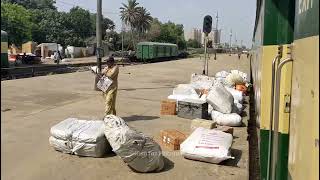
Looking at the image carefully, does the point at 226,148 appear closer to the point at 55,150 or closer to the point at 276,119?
the point at 55,150

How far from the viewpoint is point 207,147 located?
23.5ft

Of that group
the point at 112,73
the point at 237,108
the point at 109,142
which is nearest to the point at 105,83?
the point at 112,73

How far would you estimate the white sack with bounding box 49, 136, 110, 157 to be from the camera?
7.22 meters

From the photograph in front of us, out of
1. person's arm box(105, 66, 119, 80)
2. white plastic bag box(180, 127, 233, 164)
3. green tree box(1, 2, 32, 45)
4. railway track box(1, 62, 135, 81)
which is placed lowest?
railway track box(1, 62, 135, 81)

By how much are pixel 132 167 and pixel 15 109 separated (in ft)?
21.0

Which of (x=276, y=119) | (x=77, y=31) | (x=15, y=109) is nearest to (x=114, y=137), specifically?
(x=276, y=119)

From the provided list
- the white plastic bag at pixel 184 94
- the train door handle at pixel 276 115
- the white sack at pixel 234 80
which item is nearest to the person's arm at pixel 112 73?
the white plastic bag at pixel 184 94

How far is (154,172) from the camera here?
673 centimetres

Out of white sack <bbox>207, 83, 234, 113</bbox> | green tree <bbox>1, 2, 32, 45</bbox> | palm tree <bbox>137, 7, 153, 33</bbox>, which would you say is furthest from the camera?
palm tree <bbox>137, 7, 153, 33</bbox>

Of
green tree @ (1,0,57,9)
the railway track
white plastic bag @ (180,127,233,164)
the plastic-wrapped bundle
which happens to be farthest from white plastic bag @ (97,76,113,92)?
green tree @ (1,0,57,9)

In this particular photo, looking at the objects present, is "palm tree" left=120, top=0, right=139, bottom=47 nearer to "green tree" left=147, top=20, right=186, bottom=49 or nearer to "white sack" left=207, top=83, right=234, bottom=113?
"green tree" left=147, top=20, right=186, bottom=49

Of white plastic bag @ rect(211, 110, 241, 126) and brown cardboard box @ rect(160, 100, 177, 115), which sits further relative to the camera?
brown cardboard box @ rect(160, 100, 177, 115)

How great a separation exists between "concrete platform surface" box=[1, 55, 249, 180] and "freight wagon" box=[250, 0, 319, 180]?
119 cm

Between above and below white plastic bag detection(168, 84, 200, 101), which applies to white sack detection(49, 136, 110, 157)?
below
